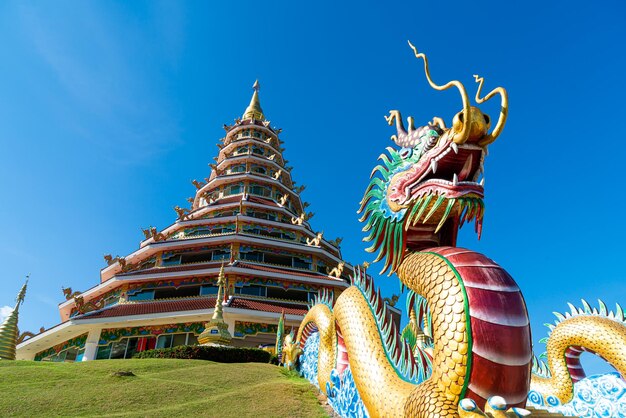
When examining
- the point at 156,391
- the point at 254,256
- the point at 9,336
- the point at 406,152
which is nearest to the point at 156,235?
the point at 254,256

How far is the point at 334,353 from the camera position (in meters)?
6.34

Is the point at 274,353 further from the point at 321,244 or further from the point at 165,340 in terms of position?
the point at 321,244

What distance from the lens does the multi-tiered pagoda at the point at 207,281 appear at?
18078 mm

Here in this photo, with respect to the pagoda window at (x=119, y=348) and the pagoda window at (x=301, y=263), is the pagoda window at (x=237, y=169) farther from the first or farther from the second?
the pagoda window at (x=119, y=348)

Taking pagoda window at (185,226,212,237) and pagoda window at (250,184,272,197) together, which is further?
pagoda window at (250,184,272,197)

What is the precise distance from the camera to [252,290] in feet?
66.4

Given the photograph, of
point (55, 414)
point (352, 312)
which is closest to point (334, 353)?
point (352, 312)

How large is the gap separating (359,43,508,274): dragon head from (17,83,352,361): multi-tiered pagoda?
45.1ft

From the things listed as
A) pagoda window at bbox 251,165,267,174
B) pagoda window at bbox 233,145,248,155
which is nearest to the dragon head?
pagoda window at bbox 251,165,267,174

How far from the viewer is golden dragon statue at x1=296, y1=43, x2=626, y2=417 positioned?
299cm

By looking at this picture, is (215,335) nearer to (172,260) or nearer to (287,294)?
(287,294)

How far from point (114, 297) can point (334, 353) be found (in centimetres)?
1839

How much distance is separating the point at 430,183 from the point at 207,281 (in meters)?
18.0

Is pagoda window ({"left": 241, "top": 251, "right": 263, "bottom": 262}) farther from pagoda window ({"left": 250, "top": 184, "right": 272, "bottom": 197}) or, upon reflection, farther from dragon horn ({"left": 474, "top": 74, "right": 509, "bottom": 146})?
dragon horn ({"left": 474, "top": 74, "right": 509, "bottom": 146})
